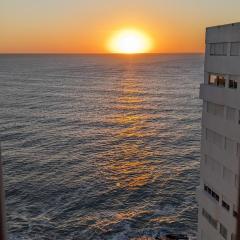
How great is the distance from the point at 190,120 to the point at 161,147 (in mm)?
36365

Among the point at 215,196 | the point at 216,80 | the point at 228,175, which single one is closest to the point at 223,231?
the point at 215,196

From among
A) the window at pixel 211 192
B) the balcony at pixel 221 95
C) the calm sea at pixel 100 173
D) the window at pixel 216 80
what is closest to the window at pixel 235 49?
the window at pixel 216 80

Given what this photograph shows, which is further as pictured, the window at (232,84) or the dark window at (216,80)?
the dark window at (216,80)

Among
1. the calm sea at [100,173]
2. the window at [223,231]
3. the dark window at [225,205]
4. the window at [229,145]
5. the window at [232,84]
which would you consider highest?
the window at [232,84]

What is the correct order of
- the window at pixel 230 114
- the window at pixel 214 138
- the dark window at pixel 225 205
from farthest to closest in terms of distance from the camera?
the window at pixel 214 138
the dark window at pixel 225 205
the window at pixel 230 114

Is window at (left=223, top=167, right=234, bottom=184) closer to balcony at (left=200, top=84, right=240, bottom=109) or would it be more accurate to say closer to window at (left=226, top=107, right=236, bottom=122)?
window at (left=226, top=107, right=236, bottom=122)

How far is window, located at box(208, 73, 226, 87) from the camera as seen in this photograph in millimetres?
42638

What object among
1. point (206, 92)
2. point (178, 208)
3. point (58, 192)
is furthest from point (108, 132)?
point (206, 92)

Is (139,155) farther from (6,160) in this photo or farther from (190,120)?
(190,120)

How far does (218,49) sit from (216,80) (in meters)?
3.60

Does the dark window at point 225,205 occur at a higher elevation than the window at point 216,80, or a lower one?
lower

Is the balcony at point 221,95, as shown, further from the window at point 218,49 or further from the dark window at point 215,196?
the dark window at point 215,196

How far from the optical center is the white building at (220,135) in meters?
39.7

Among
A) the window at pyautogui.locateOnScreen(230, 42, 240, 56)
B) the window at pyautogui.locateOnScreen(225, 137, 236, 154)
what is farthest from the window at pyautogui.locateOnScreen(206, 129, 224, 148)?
the window at pyautogui.locateOnScreen(230, 42, 240, 56)
